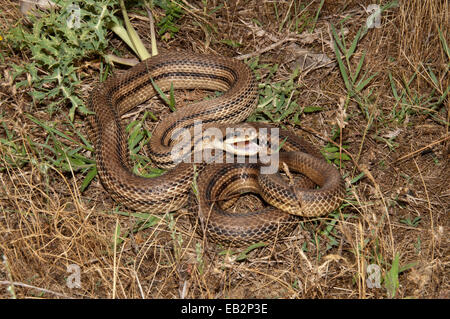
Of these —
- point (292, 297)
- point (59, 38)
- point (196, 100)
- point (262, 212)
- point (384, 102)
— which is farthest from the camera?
point (196, 100)

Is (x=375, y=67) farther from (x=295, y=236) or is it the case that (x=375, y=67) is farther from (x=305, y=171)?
(x=295, y=236)

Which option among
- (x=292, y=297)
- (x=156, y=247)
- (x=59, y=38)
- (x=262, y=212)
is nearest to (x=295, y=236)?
(x=262, y=212)

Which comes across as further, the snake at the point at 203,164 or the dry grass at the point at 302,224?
the snake at the point at 203,164

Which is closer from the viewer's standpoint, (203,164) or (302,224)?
(302,224)

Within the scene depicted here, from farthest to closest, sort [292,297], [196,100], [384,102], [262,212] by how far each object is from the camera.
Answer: [196,100] → [384,102] → [262,212] → [292,297]
